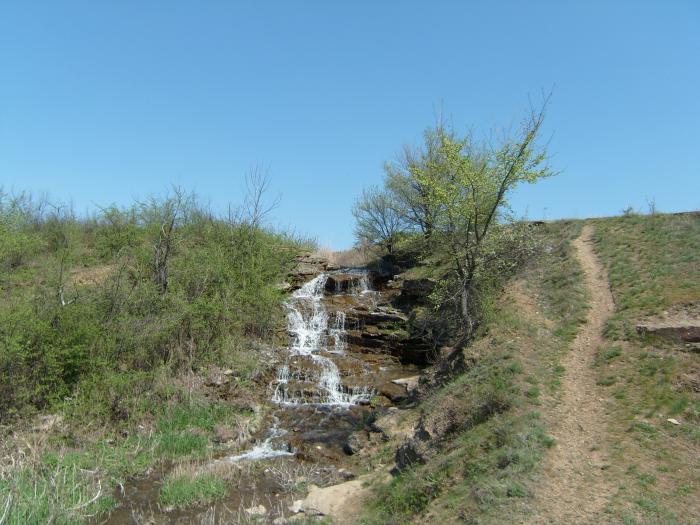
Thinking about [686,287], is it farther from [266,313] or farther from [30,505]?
[30,505]

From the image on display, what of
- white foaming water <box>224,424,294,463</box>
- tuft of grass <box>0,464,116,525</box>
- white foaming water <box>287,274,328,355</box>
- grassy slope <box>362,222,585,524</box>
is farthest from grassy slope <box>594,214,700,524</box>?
white foaming water <box>287,274,328,355</box>

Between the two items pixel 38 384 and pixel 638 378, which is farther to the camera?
pixel 38 384

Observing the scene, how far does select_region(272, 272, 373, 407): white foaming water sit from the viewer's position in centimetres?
1673

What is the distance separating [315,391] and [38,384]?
8.61m

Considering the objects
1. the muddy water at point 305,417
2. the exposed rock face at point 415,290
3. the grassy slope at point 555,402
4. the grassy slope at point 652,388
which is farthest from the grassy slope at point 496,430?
the exposed rock face at point 415,290

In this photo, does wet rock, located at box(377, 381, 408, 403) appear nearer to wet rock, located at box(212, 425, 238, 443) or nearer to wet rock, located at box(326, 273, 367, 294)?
wet rock, located at box(212, 425, 238, 443)

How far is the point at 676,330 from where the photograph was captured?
39.0 feet

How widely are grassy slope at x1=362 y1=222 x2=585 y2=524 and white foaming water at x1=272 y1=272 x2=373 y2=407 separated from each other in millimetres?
4318

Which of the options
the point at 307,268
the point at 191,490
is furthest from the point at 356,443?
the point at 307,268

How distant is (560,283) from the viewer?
18031 millimetres

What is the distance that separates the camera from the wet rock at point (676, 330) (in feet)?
37.9

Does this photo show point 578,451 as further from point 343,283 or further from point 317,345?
point 343,283

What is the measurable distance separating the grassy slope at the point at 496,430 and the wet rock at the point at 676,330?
208 centimetres

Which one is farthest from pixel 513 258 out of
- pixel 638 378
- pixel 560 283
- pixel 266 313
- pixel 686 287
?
pixel 266 313
